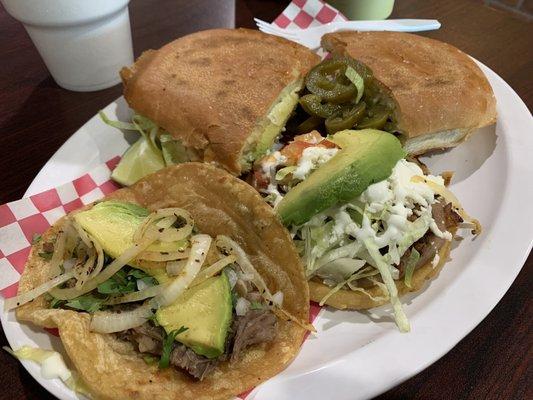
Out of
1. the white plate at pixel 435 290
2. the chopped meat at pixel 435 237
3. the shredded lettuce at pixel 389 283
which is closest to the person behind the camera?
the white plate at pixel 435 290

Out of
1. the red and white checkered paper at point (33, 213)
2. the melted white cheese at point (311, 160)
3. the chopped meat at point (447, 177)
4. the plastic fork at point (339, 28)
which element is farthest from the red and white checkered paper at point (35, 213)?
the plastic fork at point (339, 28)

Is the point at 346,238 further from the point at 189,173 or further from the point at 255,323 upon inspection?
the point at 189,173

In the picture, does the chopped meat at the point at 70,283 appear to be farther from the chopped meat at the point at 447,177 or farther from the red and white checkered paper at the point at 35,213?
the chopped meat at the point at 447,177

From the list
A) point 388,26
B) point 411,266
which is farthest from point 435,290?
point 388,26

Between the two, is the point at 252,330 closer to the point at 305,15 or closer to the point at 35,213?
the point at 35,213

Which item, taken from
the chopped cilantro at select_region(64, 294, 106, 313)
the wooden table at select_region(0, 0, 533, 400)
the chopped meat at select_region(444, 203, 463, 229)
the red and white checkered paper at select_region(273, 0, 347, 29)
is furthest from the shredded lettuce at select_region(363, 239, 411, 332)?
the red and white checkered paper at select_region(273, 0, 347, 29)

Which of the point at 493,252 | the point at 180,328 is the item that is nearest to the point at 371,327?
the point at 493,252
